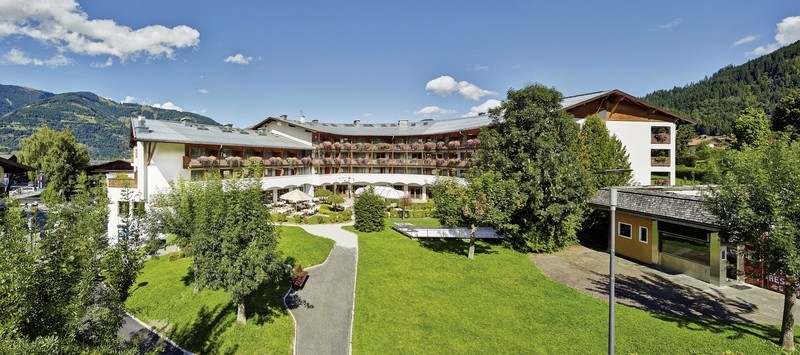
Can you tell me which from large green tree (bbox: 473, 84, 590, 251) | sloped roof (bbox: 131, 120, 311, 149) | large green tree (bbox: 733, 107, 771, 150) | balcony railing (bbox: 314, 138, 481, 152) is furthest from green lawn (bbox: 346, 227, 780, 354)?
large green tree (bbox: 733, 107, 771, 150)

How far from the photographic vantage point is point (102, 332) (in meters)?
8.43

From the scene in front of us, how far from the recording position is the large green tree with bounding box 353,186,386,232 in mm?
32812

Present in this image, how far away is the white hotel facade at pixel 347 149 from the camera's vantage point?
33594 mm

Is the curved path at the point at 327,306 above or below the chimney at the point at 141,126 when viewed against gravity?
below

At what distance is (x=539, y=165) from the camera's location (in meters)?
26.0

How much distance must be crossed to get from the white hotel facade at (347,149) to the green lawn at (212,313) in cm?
576

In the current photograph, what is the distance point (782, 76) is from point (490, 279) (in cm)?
23093

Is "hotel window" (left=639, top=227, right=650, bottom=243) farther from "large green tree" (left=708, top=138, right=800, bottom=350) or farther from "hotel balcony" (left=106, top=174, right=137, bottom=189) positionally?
"hotel balcony" (left=106, top=174, right=137, bottom=189)

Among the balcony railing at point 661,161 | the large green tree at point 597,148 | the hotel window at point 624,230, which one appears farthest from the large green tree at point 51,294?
the balcony railing at point 661,161

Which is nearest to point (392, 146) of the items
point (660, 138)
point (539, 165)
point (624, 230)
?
point (539, 165)

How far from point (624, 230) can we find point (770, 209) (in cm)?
1348

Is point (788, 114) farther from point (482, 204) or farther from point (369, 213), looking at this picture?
point (369, 213)

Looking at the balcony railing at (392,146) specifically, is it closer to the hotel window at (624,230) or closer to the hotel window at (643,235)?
the hotel window at (624,230)

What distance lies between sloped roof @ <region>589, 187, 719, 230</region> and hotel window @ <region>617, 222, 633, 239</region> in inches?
48.7
